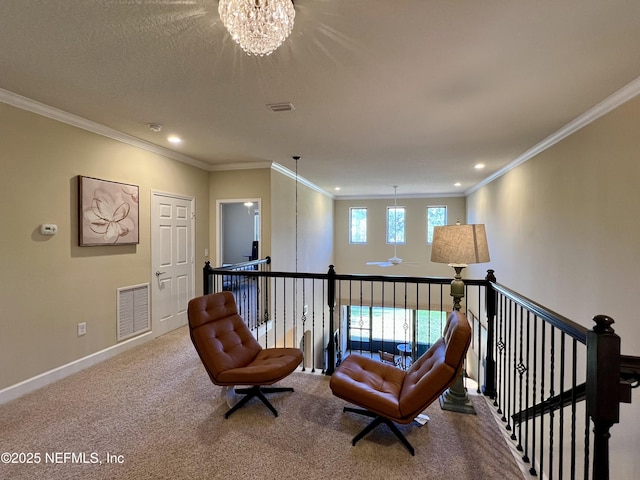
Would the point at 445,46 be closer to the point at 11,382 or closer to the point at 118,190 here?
the point at 118,190

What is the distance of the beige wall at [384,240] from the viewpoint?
→ 923 cm

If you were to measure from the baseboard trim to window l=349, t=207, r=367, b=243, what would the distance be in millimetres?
7100

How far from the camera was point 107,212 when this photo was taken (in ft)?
11.7

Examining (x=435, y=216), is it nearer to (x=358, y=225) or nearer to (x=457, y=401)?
(x=358, y=225)

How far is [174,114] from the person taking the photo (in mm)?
3102

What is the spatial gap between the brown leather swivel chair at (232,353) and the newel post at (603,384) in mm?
1866

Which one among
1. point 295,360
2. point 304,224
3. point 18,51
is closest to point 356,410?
point 295,360

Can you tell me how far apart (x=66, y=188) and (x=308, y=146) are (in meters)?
2.87

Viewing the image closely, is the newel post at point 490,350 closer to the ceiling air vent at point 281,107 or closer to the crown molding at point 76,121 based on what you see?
the ceiling air vent at point 281,107

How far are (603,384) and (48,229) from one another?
14.0 ft

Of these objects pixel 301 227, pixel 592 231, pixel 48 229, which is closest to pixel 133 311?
pixel 48 229

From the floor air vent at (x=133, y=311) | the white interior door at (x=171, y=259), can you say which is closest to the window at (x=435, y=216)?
the white interior door at (x=171, y=259)

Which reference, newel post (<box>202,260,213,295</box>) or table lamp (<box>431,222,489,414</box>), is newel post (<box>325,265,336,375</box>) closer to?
table lamp (<box>431,222,489,414</box>)

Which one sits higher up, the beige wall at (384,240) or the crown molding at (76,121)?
the crown molding at (76,121)
